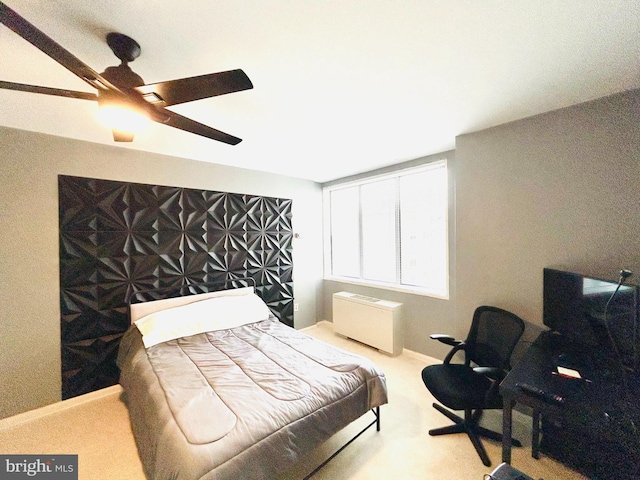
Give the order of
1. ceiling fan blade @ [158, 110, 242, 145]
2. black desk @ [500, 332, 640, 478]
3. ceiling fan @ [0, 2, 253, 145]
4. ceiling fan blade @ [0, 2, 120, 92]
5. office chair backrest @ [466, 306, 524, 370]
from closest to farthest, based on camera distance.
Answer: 1. ceiling fan blade @ [0, 2, 120, 92]
2. ceiling fan @ [0, 2, 253, 145]
3. black desk @ [500, 332, 640, 478]
4. ceiling fan blade @ [158, 110, 242, 145]
5. office chair backrest @ [466, 306, 524, 370]

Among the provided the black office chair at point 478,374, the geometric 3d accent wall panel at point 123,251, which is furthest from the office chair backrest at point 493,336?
the geometric 3d accent wall panel at point 123,251

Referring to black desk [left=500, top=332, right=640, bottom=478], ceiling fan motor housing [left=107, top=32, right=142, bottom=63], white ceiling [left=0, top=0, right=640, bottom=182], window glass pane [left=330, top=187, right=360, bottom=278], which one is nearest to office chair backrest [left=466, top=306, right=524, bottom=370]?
black desk [left=500, top=332, right=640, bottom=478]

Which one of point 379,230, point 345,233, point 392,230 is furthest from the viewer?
point 345,233

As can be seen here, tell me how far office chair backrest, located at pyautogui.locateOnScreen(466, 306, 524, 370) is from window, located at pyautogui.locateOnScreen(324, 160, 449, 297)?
2.32 feet

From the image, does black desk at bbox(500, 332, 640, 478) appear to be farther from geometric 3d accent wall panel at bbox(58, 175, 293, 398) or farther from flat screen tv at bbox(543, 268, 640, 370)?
geometric 3d accent wall panel at bbox(58, 175, 293, 398)

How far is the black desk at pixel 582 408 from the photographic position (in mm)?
1069

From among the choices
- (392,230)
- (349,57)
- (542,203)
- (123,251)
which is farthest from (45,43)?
(392,230)

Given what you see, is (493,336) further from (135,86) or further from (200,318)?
(135,86)

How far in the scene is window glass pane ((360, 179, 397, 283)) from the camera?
3.52 meters

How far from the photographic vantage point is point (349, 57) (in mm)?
1320

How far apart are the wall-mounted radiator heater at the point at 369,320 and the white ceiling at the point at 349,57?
88.1 inches

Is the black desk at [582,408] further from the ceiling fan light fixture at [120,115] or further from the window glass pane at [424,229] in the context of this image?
the ceiling fan light fixture at [120,115]

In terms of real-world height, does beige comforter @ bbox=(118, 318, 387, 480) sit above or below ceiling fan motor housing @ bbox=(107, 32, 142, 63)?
below

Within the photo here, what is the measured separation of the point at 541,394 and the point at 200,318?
2756mm
